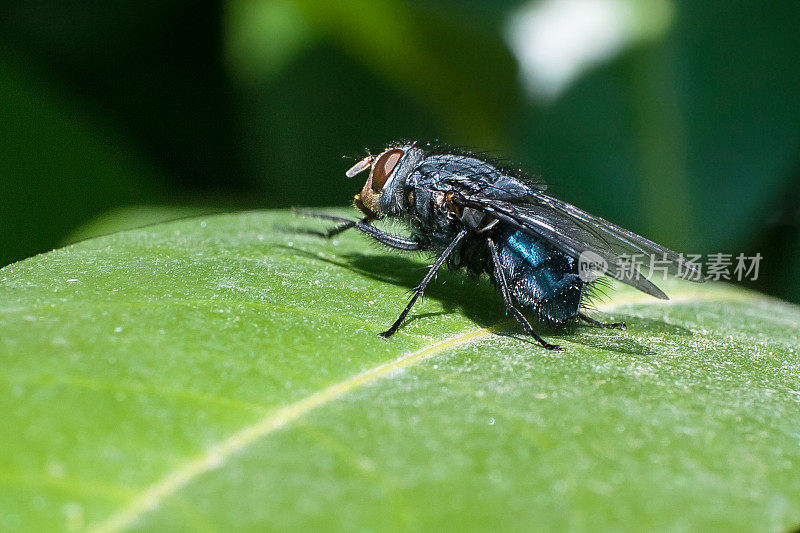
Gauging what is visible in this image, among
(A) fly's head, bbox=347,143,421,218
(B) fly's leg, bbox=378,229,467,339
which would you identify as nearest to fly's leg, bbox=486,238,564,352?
(B) fly's leg, bbox=378,229,467,339

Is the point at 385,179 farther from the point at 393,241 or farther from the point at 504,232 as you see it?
the point at 504,232

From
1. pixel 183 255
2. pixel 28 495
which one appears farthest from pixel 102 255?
pixel 28 495

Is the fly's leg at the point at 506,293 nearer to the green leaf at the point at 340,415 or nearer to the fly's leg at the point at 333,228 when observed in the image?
the green leaf at the point at 340,415

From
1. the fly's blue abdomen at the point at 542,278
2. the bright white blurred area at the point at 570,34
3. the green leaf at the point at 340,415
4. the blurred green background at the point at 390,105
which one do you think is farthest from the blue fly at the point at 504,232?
the bright white blurred area at the point at 570,34

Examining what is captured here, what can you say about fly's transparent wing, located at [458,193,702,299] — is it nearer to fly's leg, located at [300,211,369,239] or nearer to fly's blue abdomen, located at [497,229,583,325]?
fly's blue abdomen, located at [497,229,583,325]

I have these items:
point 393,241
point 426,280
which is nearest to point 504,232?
point 426,280
